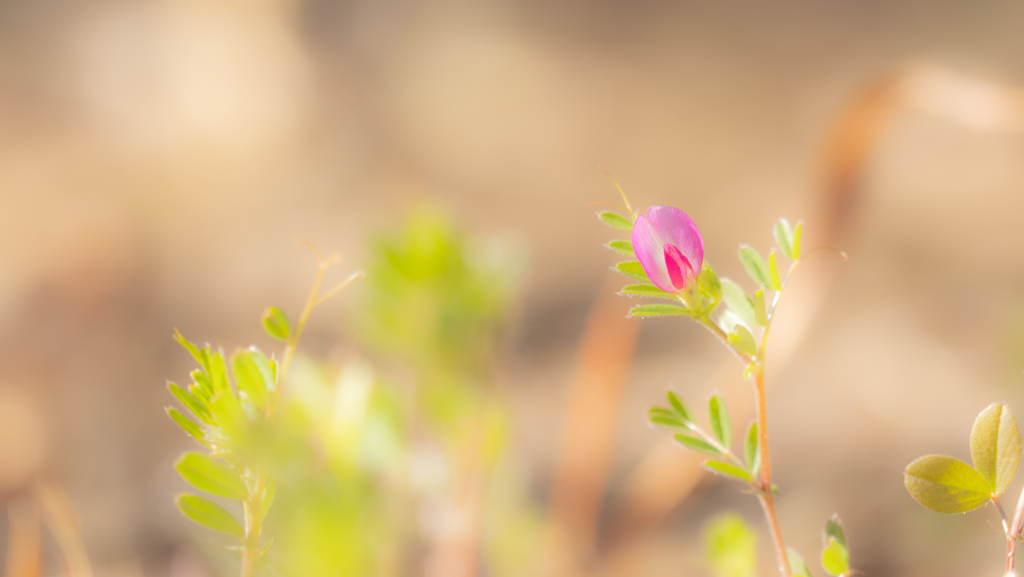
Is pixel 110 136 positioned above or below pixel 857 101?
above

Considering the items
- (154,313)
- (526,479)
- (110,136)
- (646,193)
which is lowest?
(526,479)

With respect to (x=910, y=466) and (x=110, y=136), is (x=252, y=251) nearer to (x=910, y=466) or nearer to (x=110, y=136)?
(x=110, y=136)

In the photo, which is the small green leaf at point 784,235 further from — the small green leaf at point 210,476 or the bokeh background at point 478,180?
the bokeh background at point 478,180

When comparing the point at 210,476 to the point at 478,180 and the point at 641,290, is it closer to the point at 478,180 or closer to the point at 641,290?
the point at 641,290

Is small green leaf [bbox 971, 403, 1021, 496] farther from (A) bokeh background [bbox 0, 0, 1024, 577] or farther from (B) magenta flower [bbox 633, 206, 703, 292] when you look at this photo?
(A) bokeh background [bbox 0, 0, 1024, 577]

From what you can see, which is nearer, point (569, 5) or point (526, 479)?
point (526, 479)

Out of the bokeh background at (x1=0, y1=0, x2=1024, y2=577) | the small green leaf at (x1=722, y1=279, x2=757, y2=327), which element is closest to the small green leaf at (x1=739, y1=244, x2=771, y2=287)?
the small green leaf at (x1=722, y1=279, x2=757, y2=327)

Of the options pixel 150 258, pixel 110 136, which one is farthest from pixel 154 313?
pixel 110 136

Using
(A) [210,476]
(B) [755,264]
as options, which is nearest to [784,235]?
(B) [755,264]
